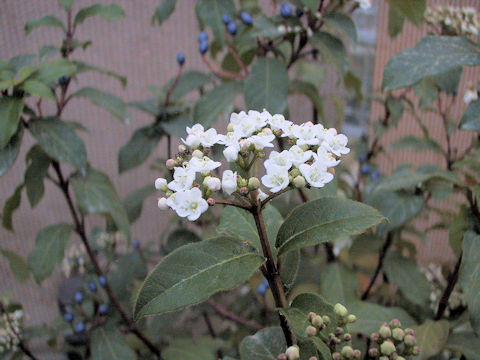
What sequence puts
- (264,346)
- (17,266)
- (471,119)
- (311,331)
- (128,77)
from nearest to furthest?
(311,331)
(264,346)
(471,119)
(17,266)
(128,77)

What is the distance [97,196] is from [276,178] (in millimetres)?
506

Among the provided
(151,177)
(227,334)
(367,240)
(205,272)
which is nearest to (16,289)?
(151,177)

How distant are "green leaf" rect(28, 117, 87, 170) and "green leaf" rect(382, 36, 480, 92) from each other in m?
0.52

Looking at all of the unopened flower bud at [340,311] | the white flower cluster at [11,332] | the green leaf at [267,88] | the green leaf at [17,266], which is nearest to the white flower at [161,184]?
the unopened flower bud at [340,311]

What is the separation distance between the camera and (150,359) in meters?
0.88

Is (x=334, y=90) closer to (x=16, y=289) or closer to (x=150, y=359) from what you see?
(x=150, y=359)

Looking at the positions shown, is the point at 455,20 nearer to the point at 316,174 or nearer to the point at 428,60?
the point at 428,60

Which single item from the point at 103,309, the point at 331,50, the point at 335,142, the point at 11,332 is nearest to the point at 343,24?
the point at 331,50

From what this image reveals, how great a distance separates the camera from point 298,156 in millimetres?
411

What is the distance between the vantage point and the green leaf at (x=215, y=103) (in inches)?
32.0

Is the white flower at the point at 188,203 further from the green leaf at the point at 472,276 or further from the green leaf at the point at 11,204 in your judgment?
the green leaf at the point at 11,204

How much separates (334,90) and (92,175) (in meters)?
1.14

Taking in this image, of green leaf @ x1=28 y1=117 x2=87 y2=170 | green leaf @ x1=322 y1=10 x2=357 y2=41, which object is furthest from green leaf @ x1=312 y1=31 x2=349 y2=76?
green leaf @ x1=28 y1=117 x2=87 y2=170

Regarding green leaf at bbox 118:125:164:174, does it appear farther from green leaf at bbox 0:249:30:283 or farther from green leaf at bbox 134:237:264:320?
green leaf at bbox 134:237:264:320
